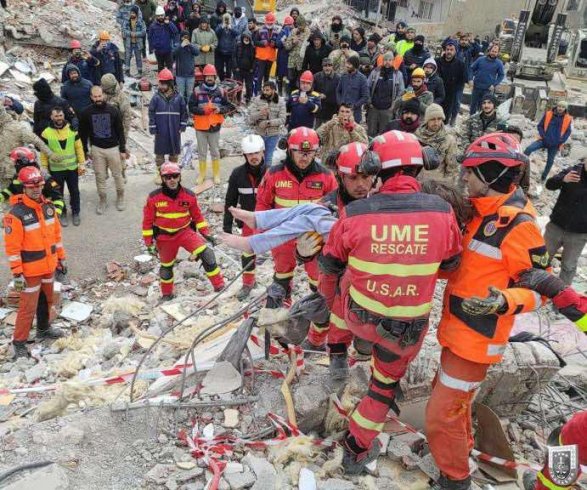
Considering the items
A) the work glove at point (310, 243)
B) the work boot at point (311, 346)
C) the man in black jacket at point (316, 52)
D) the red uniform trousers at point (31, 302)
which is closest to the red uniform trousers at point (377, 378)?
the work glove at point (310, 243)

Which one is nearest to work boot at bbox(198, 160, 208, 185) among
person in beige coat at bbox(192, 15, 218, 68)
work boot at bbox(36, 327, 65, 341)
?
work boot at bbox(36, 327, 65, 341)

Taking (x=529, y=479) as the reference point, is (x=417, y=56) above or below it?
above

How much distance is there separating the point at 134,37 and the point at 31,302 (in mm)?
10212

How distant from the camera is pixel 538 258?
10.0ft

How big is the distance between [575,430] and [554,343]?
2.30 meters

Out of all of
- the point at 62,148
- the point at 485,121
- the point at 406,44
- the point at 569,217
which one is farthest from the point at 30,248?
the point at 406,44

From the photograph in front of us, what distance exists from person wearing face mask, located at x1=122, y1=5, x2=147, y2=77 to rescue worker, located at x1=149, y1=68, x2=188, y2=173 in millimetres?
5973

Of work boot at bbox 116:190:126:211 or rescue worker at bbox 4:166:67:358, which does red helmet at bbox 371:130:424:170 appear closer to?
rescue worker at bbox 4:166:67:358

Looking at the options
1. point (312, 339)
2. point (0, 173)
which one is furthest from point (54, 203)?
point (312, 339)

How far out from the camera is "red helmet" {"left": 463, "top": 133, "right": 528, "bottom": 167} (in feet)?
10.3

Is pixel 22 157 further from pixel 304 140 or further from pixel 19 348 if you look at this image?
pixel 304 140

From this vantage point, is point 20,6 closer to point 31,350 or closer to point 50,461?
point 31,350

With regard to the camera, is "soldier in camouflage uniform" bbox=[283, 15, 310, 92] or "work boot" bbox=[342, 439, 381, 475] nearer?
"work boot" bbox=[342, 439, 381, 475]

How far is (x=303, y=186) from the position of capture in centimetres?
534
